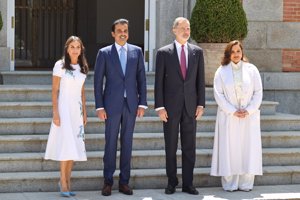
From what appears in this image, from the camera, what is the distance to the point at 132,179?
9.94 m

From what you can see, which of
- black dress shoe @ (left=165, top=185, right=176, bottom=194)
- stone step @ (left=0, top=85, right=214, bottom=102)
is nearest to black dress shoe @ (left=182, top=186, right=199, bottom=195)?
black dress shoe @ (left=165, top=185, right=176, bottom=194)

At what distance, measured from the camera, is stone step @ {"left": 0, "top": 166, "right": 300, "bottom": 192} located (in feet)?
31.4

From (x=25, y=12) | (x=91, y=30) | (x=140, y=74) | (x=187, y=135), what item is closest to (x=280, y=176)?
(x=187, y=135)

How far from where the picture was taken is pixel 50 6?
59.1 ft

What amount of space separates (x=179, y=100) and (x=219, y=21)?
10.1ft

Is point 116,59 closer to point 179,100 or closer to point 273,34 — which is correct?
point 179,100

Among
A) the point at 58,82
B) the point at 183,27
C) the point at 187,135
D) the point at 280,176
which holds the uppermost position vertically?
the point at 183,27

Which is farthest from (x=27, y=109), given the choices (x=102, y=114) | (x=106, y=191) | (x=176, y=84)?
(x=176, y=84)

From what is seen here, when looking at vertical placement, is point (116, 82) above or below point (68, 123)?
above

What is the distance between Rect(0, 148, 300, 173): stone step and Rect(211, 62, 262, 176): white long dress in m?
0.62

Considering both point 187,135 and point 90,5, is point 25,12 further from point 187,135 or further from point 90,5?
point 187,135

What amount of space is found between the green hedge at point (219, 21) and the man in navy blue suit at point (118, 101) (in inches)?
121

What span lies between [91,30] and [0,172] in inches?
393

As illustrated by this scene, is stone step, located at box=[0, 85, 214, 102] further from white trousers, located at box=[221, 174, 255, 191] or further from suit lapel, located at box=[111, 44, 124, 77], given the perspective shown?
white trousers, located at box=[221, 174, 255, 191]
